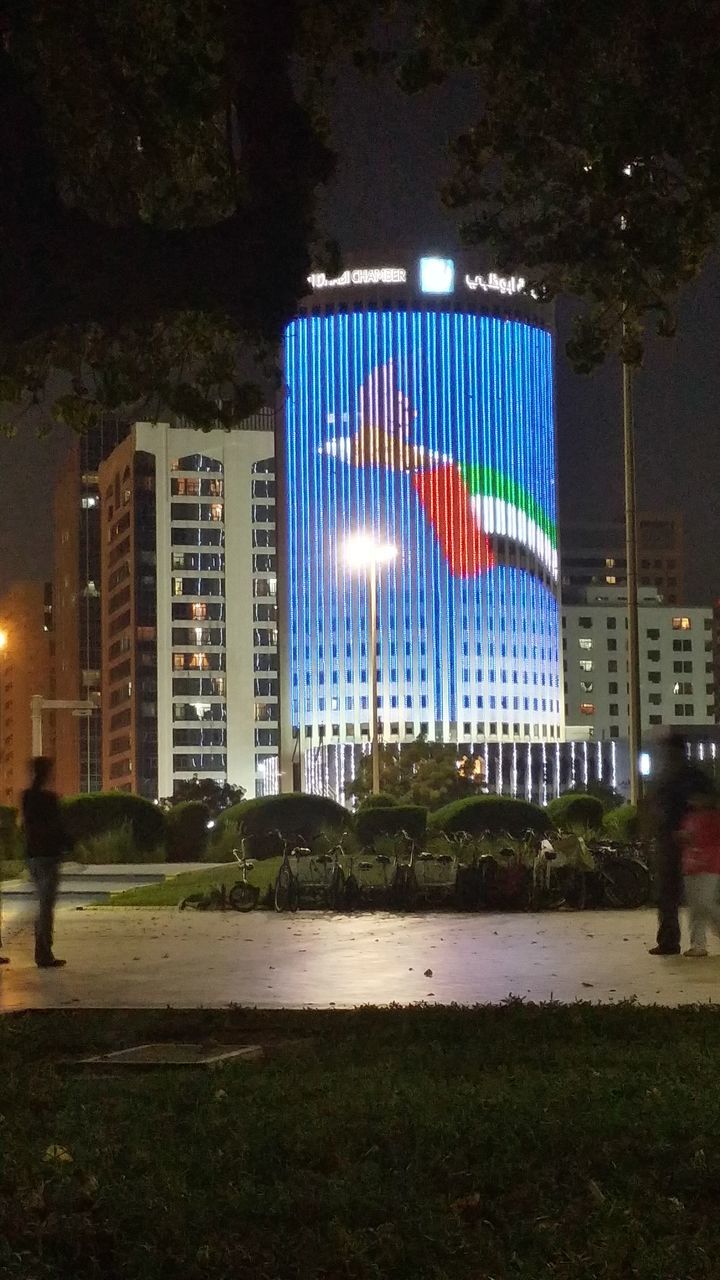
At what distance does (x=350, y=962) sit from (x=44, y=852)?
285cm

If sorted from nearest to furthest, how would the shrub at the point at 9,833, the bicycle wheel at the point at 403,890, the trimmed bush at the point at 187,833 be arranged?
the bicycle wheel at the point at 403,890 → the shrub at the point at 9,833 → the trimmed bush at the point at 187,833

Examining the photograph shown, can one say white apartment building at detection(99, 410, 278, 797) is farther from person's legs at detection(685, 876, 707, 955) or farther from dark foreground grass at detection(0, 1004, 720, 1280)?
dark foreground grass at detection(0, 1004, 720, 1280)

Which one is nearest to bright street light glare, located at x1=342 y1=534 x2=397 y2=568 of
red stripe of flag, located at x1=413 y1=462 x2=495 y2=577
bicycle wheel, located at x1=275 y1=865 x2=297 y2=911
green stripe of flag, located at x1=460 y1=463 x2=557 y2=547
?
bicycle wheel, located at x1=275 y1=865 x2=297 y2=911

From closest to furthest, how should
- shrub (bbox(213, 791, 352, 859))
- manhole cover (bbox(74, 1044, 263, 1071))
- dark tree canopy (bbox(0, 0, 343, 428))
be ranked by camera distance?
manhole cover (bbox(74, 1044, 263, 1071)) < dark tree canopy (bbox(0, 0, 343, 428)) < shrub (bbox(213, 791, 352, 859))

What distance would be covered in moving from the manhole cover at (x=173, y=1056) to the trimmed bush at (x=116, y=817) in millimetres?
25874

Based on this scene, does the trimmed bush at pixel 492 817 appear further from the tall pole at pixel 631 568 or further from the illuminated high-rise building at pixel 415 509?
the illuminated high-rise building at pixel 415 509

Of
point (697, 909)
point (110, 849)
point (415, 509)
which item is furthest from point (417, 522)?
point (697, 909)

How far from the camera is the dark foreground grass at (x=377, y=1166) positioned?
14.8 ft

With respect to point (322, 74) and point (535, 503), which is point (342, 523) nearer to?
point (535, 503)

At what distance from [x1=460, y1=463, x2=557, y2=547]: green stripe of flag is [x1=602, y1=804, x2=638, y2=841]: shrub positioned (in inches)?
4978

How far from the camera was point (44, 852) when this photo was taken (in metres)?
13.5

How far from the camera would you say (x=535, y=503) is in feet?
535

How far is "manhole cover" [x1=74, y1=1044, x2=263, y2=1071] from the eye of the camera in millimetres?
7668

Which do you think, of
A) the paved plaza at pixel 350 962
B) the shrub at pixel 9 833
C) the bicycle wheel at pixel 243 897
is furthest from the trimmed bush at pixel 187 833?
the paved plaza at pixel 350 962
